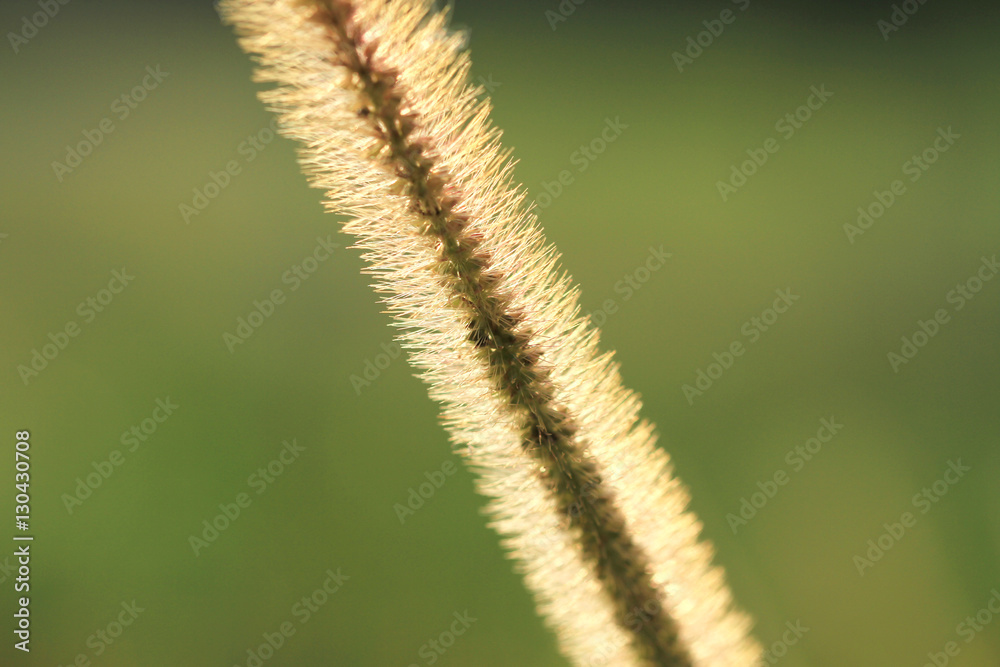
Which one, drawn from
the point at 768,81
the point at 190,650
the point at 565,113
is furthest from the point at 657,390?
the point at 190,650

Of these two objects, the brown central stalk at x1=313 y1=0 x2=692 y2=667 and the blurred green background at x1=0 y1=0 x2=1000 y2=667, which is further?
the blurred green background at x1=0 y1=0 x2=1000 y2=667

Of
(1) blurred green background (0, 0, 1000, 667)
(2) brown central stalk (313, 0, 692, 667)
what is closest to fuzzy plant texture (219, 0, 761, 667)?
(2) brown central stalk (313, 0, 692, 667)

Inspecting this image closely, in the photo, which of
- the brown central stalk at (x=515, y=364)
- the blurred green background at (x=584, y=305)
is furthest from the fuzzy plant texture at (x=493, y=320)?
the blurred green background at (x=584, y=305)

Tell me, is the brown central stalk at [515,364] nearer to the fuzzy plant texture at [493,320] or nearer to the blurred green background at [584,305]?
the fuzzy plant texture at [493,320]

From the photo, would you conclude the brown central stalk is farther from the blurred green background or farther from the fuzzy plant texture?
the blurred green background

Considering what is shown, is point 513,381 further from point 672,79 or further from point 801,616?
point 672,79

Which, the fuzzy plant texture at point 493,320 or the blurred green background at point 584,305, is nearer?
the fuzzy plant texture at point 493,320
